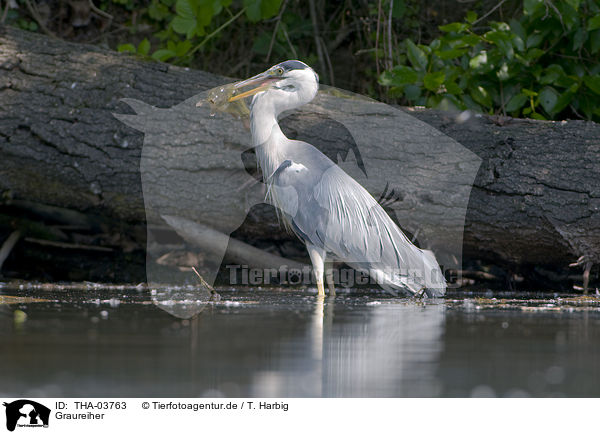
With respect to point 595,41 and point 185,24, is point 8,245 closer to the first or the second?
point 185,24

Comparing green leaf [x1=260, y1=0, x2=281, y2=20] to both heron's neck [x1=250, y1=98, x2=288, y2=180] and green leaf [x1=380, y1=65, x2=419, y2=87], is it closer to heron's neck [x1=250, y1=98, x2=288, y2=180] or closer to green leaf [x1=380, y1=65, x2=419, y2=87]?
green leaf [x1=380, y1=65, x2=419, y2=87]

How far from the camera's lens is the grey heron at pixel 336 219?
545 centimetres

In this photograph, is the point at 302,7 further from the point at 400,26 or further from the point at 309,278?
the point at 309,278

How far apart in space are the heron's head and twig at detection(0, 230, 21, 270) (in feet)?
7.50

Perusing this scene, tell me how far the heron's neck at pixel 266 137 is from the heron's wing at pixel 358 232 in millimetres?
387

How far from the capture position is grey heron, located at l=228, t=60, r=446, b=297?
5.45m

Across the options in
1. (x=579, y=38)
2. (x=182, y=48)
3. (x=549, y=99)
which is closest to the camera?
(x=549, y=99)

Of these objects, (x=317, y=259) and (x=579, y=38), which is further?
(x=579, y=38)

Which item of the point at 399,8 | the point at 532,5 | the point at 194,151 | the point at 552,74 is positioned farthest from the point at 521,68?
the point at 194,151

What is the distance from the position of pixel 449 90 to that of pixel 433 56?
0.42 m

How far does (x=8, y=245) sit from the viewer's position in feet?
21.5
